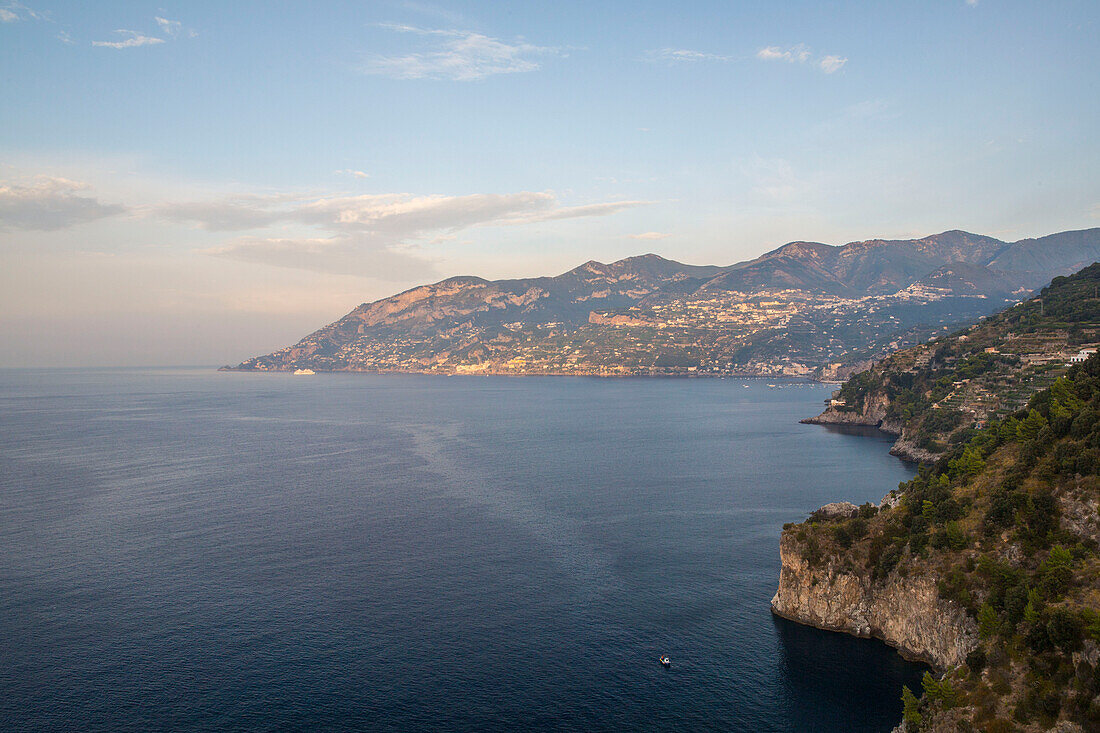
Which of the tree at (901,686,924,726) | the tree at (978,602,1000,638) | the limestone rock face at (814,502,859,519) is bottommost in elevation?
the tree at (901,686,924,726)

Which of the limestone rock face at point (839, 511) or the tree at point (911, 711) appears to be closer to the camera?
the tree at point (911, 711)

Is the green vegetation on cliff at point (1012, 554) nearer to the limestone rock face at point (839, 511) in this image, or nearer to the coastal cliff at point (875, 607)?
the limestone rock face at point (839, 511)

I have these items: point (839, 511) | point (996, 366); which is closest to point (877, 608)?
point (839, 511)

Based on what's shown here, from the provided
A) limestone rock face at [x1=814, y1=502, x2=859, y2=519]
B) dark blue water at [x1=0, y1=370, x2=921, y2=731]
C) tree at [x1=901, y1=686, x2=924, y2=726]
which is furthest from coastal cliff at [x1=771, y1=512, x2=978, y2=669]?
tree at [x1=901, y1=686, x2=924, y2=726]

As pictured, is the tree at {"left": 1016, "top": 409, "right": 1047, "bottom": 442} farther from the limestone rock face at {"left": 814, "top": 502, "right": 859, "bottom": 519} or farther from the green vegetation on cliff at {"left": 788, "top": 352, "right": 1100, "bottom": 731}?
the limestone rock face at {"left": 814, "top": 502, "right": 859, "bottom": 519}

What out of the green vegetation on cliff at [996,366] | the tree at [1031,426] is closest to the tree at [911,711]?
the tree at [1031,426]

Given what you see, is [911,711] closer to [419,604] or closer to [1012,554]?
[1012,554]
